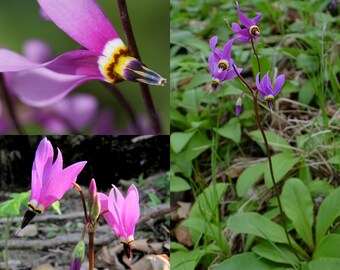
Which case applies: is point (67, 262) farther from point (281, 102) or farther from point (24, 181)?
point (281, 102)

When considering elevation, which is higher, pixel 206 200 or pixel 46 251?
pixel 206 200

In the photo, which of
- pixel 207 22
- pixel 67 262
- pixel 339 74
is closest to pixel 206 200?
pixel 67 262

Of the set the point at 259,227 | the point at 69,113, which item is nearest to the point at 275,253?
the point at 259,227

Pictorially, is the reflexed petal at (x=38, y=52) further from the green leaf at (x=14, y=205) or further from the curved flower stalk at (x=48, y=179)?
the green leaf at (x=14, y=205)

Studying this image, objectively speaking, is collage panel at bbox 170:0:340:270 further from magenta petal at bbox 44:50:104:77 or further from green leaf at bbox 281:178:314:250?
magenta petal at bbox 44:50:104:77

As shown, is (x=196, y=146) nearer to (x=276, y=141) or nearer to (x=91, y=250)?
(x=276, y=141)

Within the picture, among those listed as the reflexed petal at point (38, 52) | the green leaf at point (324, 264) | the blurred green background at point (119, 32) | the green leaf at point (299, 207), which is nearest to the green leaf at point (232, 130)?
the green leaf at point (299, 207)

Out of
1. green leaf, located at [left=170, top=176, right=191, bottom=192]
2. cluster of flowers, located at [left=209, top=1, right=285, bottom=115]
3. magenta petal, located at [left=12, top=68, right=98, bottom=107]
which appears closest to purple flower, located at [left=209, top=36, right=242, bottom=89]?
cluster of flowers, located at [left=209, top=1, right=285, bottom=115]
